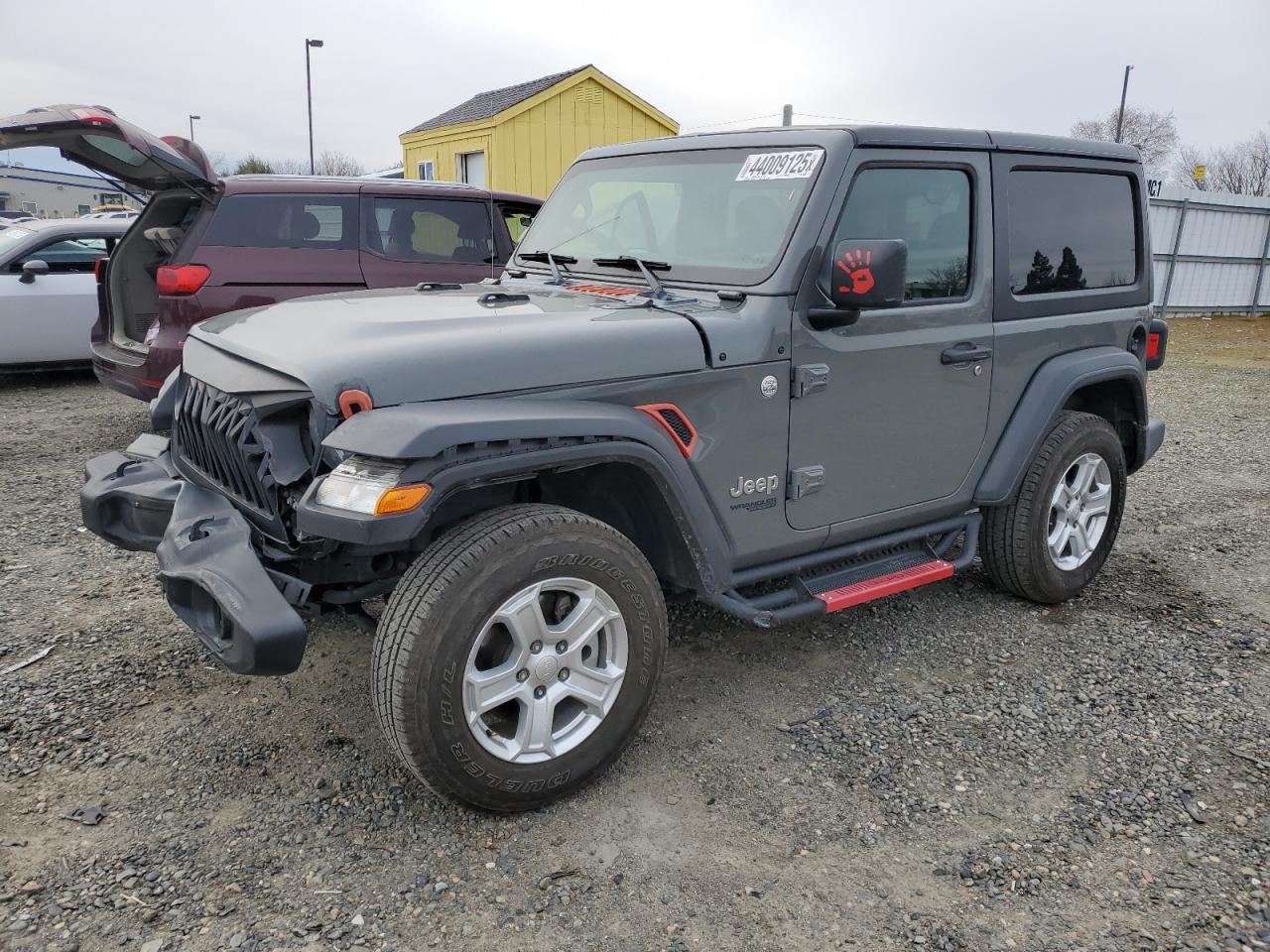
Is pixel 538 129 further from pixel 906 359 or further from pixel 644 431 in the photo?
pixel 644 431

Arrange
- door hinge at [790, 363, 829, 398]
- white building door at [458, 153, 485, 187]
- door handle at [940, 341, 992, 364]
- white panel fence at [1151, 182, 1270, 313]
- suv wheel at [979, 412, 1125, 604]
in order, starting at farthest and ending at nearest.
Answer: white panel fence at [1151, 182, 1270, 313] < white building door at [458, 153, 485, 187] < suv wheel at [979, 412, 1125, 604] < door handle at [940, 341, 992, 364] < door hinge at [790, 363, 829, 398]

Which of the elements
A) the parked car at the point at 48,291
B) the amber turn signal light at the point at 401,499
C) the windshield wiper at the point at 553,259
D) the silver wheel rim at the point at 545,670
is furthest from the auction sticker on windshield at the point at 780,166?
the parked car at the point at 48,291

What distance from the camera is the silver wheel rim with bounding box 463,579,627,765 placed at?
2650 mm

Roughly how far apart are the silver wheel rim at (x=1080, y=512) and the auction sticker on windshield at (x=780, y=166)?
1.89m

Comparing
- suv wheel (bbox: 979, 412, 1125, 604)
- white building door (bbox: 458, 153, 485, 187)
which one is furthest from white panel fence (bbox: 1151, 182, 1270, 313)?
suv wheel (bbox: 979, 412, 1125, 604)

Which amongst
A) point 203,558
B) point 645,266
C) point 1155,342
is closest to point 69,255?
point 645,266

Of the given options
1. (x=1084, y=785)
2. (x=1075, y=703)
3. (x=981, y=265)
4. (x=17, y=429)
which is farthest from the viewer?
(x=17, y=429)

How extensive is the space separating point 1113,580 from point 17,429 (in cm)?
767

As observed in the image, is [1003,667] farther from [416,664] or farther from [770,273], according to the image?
[416,664]

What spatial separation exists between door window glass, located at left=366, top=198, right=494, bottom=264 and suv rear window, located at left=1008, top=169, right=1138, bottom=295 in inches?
171

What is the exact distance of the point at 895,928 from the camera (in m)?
2.41

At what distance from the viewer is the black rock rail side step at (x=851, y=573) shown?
3.29 meters

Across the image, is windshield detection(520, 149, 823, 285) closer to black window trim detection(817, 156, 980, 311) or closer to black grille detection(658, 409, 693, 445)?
black window trim detection(817, 156, 980, 311)

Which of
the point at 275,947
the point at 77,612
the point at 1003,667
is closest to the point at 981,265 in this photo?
the point at 1003,667
